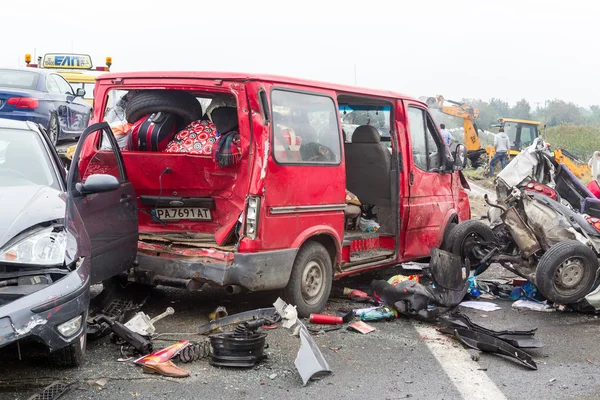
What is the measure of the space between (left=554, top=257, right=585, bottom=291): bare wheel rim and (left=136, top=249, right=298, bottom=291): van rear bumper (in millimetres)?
2621

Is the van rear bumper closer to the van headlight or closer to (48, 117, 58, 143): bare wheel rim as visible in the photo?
the van headlight

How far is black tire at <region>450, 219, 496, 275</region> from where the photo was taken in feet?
26.7

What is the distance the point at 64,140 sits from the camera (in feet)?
39.7

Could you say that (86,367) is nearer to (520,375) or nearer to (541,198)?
(520,375)

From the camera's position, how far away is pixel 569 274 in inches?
268

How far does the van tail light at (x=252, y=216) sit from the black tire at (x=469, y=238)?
3.26m

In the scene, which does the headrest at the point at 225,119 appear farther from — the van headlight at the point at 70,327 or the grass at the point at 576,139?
the grass at the point at 576,139

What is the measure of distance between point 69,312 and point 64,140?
863cm

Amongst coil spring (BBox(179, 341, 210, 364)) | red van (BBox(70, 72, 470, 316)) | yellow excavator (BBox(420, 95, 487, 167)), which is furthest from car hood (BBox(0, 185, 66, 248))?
yellow excavator (BBox(420, 95, 487, 167))

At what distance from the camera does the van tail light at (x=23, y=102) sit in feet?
33.9

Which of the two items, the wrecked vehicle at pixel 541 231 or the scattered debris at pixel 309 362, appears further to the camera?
the wrecked vehicle at pixel 541 231

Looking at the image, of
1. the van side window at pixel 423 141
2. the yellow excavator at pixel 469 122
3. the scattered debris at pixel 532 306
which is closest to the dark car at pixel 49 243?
the van side window at pixel 423 141

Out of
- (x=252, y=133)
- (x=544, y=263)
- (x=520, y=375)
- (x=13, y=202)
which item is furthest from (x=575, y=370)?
(x=13, y=202)

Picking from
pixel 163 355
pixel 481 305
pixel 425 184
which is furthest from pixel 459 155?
pixel 163 355
